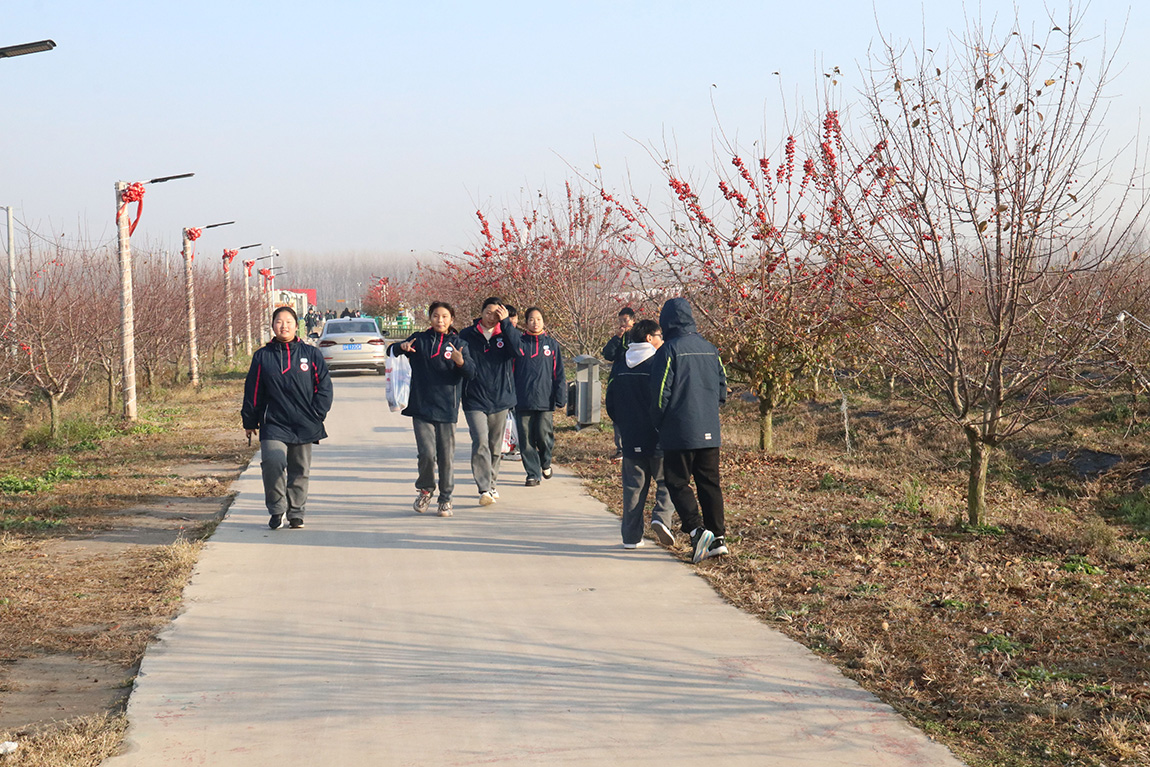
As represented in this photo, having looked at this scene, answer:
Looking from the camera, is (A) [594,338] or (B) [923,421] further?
(A) [594,338]

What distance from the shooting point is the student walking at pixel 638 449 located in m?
7.90

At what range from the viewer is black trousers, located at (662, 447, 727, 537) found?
7.55 m

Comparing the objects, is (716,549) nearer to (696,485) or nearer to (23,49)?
(696,485)

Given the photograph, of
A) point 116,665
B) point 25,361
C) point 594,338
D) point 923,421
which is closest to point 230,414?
point 25,361

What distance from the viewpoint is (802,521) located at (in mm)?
8828

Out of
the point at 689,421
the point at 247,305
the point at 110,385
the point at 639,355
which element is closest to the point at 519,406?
the point at 639,355

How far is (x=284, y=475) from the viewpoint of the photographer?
8.87 meters

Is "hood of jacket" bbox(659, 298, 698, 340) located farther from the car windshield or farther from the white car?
the car windshield

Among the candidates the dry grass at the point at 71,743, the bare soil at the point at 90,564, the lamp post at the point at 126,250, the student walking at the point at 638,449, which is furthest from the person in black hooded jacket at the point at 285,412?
the lamp post at the point at 126,250

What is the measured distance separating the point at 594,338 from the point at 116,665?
16.4 m

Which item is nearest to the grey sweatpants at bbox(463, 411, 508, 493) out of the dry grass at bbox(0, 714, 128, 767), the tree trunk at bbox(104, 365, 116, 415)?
the dry grass at bbox(0, 714, 128, 767)

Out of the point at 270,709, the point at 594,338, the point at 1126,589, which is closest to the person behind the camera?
the point at 270,709

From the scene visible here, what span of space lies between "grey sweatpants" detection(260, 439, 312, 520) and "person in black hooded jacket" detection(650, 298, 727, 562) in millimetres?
2999

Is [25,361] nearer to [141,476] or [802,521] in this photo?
[141,476]
